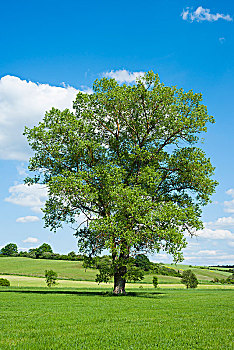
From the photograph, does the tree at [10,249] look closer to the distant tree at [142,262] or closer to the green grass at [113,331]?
the distant tree at [142,262]

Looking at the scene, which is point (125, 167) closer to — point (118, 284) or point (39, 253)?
point (118, 284)

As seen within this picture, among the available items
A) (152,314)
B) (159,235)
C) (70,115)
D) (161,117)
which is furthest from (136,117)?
(152,314)

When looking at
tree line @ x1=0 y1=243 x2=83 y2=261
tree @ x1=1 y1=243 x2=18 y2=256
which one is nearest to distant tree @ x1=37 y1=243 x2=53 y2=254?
tree line @ x1=0 y1=243 x2=83 y2=261

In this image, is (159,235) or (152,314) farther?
(159,235)

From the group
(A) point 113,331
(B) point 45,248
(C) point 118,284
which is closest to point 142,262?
(C) point 118,284

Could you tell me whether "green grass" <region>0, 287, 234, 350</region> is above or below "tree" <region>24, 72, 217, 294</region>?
below

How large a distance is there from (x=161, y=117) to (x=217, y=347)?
23.9 m

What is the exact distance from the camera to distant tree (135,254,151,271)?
2825 centimetres

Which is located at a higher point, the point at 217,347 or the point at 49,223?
the point at 49,223

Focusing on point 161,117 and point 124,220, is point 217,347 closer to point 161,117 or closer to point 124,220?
point 124,220

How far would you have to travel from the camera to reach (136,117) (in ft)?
106

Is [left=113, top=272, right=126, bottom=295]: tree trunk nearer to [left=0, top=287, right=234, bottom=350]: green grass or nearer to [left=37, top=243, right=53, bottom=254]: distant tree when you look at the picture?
[left=0, top=287, right=234, bottom=350]: green grass

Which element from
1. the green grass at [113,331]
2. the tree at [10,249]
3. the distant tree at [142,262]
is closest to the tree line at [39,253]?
the tree at [10,249]

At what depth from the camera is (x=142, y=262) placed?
31.5m
